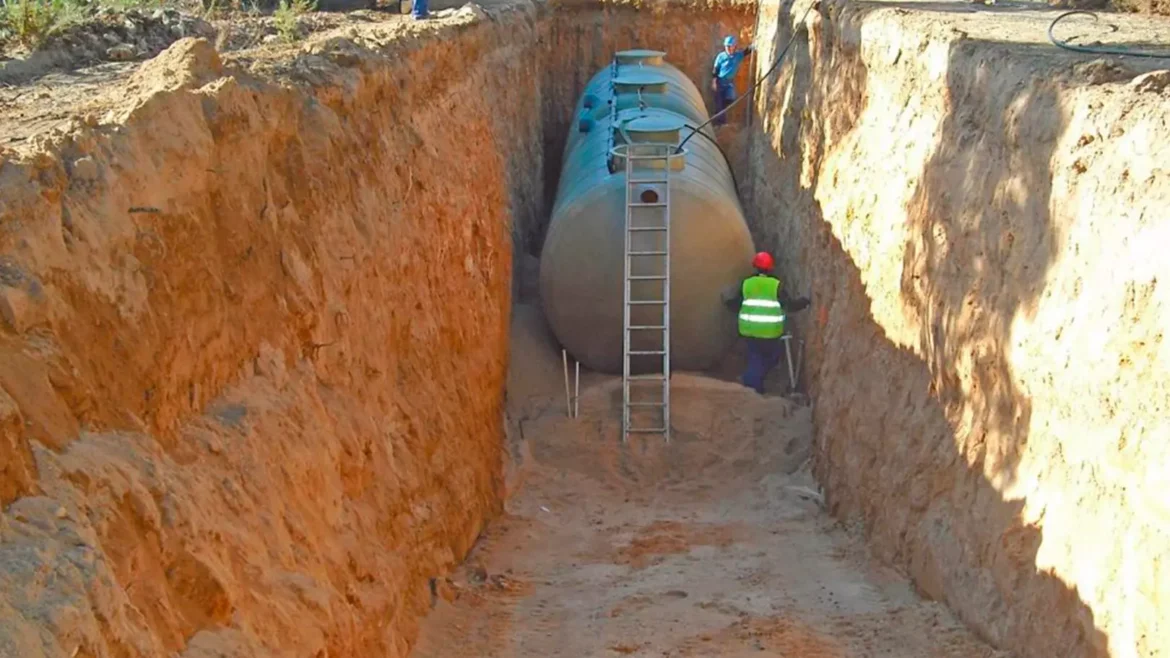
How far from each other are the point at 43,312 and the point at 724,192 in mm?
8753

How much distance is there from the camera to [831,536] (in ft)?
29.0

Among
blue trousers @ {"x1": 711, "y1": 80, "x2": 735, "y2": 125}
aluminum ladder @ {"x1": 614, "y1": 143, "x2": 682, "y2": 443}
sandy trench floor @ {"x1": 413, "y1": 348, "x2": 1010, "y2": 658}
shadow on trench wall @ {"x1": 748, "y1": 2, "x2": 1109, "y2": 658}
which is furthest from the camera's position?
blue trousers @ {"x1": 711, "y1": 80, "x2": 735, "y2": 125}

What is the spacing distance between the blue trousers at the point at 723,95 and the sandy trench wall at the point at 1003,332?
19.7ft

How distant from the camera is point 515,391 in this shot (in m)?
11.2

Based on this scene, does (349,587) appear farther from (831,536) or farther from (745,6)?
(745,6)

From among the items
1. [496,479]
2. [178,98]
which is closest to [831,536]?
[496,479]

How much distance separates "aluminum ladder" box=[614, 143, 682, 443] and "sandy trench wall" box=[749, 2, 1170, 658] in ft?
4.43

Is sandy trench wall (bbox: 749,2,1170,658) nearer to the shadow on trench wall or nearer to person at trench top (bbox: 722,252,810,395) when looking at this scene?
the shadow on trench wall

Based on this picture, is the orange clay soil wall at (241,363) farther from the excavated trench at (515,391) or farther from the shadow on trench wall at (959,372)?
the shadow on trench wall at (959,372)

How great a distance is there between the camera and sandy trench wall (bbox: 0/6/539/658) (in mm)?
3547

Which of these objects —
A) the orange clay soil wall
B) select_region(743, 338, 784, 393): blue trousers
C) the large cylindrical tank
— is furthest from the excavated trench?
the large cylindrical tank

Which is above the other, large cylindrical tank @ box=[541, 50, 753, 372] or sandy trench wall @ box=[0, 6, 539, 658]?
sandy trench wall @ box=[0, 6, 539, 658]

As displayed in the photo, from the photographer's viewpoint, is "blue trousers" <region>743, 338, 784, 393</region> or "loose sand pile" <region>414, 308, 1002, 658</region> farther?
"blue trousers" <region>743, 338, 784, 393</region>

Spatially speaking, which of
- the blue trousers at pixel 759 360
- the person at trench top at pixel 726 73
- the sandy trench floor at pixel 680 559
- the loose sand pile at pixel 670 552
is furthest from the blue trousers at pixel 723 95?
the sandy trench floor at pixel 680 559
